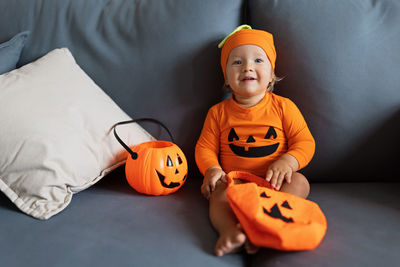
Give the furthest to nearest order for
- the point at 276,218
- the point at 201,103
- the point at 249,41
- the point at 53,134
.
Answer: the point at 201,103, the point at 249,41, the point at 53,134, the point at 276,218

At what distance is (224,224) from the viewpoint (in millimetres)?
872

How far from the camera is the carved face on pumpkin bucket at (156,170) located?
104cm

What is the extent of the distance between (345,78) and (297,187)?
1.28 feet

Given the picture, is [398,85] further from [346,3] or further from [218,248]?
[218,248]

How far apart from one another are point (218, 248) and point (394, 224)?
0.47m

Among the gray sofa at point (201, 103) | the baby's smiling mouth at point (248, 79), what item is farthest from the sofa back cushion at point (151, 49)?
the baby's smiling mouth at point (248, 79)

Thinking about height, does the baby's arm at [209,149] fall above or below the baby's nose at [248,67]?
below

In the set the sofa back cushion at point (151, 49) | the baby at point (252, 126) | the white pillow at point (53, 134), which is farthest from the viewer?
the sofa back cushion at point (151, 49)

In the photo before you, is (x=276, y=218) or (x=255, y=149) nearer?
(x=276, y=218)

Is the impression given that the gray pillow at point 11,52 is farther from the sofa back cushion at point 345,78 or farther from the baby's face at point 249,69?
the sofa back cushion at point 345,78

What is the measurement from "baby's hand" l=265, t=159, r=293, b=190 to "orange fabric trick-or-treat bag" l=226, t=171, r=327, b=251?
0.13 m

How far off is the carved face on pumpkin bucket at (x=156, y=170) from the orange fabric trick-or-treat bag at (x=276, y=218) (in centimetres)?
24

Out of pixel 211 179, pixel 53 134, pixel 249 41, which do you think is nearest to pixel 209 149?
pixel 211 179

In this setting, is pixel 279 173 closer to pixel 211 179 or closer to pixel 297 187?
pixel 297 187
